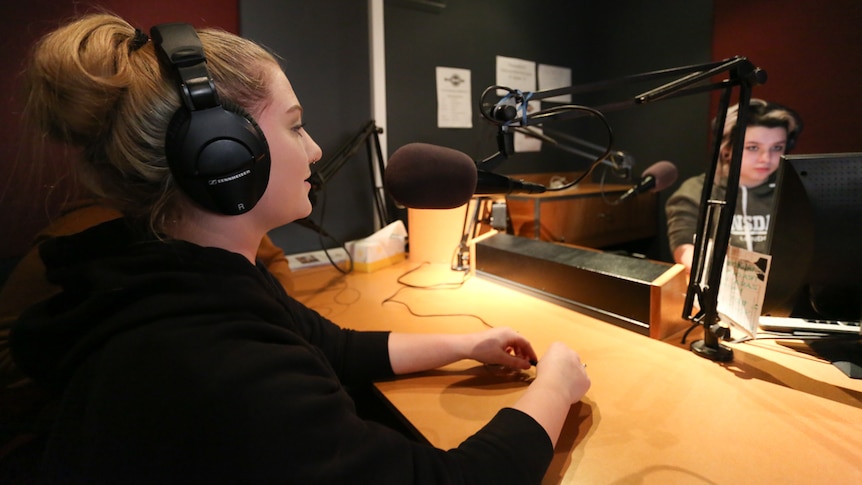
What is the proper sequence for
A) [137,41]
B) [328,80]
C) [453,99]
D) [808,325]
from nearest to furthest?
[137,41] < [808,325] < [328,80] < [453,99]

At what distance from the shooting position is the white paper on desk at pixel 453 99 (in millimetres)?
2150

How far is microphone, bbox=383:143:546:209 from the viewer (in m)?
0.74

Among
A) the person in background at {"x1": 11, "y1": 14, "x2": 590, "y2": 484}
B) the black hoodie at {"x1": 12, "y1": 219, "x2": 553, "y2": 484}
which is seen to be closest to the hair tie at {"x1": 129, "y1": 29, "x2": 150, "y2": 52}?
the person in background at {"x1": 11, "y1": 14, "x2": 590, "y2": 484}

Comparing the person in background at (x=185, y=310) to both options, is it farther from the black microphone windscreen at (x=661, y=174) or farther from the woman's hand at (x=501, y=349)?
the black microphone windscreen at (x=661, y=174)

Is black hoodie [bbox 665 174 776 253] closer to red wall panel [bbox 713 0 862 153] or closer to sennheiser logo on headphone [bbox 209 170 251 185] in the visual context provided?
red wall panel [bbox 713 0 862 153]

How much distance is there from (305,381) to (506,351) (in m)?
0.50

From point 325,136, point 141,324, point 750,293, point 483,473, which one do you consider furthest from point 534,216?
point 141,324

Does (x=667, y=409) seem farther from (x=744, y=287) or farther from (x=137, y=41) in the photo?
(x=137, y=41)

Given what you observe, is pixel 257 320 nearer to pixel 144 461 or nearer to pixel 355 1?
pixel 144 461

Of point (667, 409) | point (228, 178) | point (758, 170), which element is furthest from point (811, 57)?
point (228, 178)

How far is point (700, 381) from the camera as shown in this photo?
2.69 feet

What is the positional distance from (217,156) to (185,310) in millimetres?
166

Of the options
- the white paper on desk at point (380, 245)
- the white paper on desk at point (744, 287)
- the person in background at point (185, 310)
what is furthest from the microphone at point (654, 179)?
the white paper on desk at point (380, 245)

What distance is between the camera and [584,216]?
2.23 m
